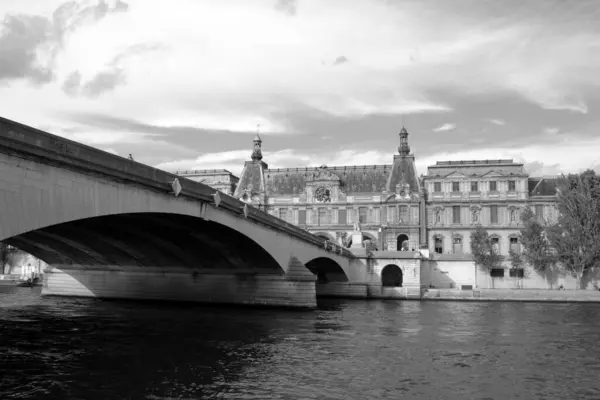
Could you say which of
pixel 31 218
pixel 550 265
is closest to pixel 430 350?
pixel 31 218

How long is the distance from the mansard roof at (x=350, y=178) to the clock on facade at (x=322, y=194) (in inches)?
114

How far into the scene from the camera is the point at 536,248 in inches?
3278

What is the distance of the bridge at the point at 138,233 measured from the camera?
77.6 feet

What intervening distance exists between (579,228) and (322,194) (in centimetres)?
4310

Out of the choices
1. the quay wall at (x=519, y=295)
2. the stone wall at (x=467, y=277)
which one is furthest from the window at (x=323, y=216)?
the quay wall at (x=519, y=295)

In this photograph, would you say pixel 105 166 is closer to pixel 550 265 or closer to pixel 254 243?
pixel 254 243

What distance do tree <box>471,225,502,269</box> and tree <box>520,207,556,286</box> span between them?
501 centimetres

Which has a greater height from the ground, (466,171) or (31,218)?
(466,171)

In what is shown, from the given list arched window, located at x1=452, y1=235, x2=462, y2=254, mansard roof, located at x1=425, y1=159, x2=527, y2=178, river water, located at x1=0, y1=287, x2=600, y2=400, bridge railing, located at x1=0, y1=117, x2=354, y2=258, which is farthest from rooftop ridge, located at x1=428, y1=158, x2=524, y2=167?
bridge railing, located at x1=0, y1=117, x2=354, y2=258

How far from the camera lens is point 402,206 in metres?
101

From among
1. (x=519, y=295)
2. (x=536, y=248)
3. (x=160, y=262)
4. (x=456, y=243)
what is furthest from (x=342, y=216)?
(x=160, y=262)

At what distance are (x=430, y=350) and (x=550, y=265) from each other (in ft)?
195

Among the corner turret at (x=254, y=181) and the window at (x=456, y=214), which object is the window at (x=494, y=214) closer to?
the window at (x=456, y=214)

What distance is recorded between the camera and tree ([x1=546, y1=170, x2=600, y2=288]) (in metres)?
77.0
